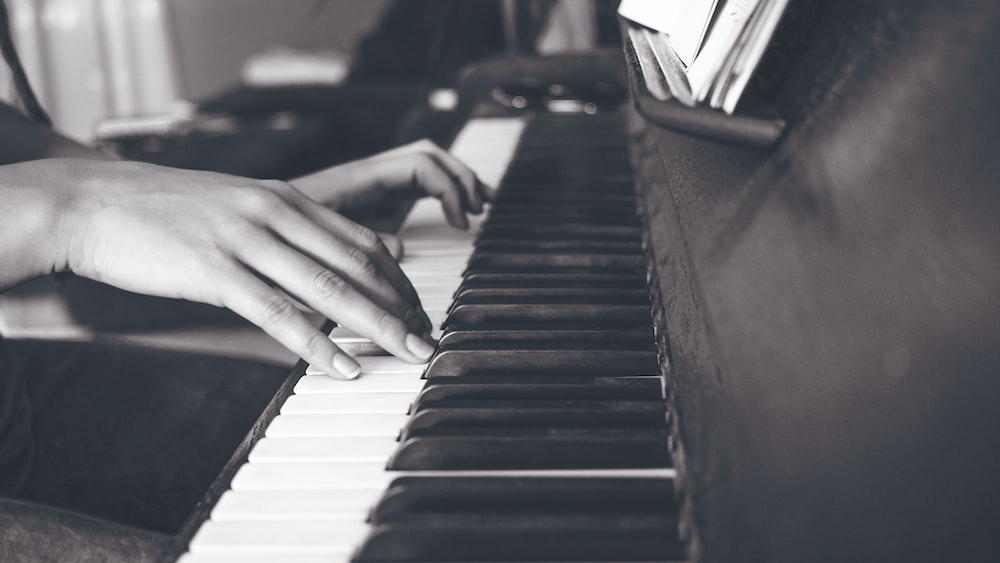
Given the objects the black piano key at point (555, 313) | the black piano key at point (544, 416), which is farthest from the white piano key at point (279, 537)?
the black piano key at point (555, 313)

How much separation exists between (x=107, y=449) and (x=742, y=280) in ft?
2.32

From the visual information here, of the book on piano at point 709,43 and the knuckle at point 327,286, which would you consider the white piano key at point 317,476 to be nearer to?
the knuckle at point 327,286

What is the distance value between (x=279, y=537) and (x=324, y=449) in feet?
0.34

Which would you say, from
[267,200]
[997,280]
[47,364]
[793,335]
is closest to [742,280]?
[793,335]

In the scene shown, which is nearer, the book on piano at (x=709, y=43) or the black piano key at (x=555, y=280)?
the book on piano at (x=709, y=43)

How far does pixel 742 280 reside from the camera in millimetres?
663

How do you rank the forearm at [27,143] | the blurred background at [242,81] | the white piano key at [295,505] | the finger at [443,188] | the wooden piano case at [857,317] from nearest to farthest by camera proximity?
the wooden piano case at [857,317] → the white piano key at [295,505] → the finger at [443,188] → the forearm at [27,143] → the blurred background at [242,81]

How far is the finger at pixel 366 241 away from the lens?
0.78 metres

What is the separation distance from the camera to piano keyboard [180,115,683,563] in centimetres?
51

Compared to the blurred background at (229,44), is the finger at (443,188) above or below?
above

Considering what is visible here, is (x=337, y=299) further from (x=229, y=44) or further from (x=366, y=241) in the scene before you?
(x=229, y=44)

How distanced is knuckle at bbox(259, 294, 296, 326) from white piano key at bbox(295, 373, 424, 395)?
2.3 inches

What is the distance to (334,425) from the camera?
2.18 ft

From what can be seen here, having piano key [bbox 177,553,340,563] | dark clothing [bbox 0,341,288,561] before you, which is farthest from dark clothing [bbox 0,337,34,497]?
piano key [bbox 177,553,340,563]
